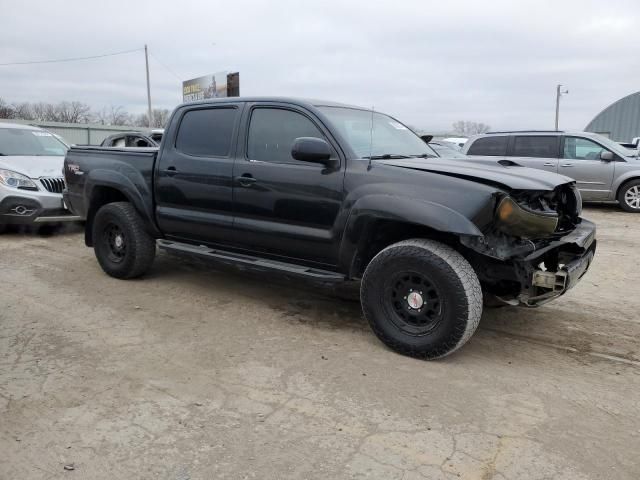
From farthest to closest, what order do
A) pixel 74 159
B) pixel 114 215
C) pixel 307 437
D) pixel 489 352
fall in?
1. pixel 74 159
2. pixel 114 215
3. pixel 489 352
4. pixel 307 437

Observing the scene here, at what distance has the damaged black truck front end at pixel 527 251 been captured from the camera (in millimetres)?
3598

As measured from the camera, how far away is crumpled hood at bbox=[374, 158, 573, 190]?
12.1ft

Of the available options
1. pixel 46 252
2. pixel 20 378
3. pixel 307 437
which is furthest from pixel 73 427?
pixel 46 252

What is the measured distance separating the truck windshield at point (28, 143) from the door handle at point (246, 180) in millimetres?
5886

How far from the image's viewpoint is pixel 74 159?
20.4 ft

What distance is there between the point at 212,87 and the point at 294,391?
3799cm

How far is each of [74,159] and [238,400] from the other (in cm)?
420

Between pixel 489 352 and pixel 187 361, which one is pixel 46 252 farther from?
pixel 489 352

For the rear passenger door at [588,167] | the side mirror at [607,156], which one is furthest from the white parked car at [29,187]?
the side mirror at [607,156]

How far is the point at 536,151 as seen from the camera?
39.4 ft

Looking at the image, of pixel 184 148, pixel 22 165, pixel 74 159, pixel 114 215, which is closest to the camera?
pixel 184 148

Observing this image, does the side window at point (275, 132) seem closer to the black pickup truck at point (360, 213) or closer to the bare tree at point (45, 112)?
the black pickup truck at point (360, 213)

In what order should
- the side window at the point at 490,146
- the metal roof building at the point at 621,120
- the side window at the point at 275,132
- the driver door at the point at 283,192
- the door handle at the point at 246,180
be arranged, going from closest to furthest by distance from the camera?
the driver door at the point at 283,192
the side window at the point at 275,132
the door handle at the point at 246,180
the side window at the point at 490,146
the metal roof building at the point at 621,120

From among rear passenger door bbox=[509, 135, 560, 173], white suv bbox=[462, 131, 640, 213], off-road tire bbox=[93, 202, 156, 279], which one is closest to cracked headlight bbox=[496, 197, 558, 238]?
off-road tire bbox=[93, 202, 156, 279]
